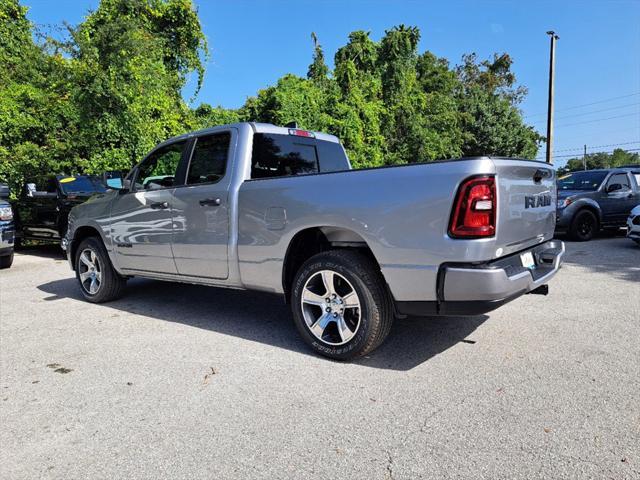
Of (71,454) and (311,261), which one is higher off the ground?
(311,261)

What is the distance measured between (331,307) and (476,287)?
116cm

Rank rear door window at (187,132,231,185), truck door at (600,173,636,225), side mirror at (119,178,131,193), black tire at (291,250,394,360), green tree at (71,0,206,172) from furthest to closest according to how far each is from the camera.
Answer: green tree at (71,0,206,172) < truck door at (600,173,636,225) < side mirror at (119,178,131,193) < rear door window at (187,132,231,185) < black tire at (291,250,394,360)

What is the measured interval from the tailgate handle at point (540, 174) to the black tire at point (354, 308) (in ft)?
4.79

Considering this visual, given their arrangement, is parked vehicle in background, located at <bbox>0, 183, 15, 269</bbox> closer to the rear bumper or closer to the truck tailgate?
the rear bumper

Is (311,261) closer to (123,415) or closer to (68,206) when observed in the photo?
(123,415)

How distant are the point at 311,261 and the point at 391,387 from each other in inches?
46.0

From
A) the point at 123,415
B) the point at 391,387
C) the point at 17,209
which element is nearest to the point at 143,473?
the point at 123,415

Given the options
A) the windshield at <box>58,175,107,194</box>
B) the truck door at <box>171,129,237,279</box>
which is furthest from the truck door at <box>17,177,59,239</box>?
the truck door at <box>171,129,237,279</box>

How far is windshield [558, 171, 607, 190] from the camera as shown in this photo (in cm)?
1116

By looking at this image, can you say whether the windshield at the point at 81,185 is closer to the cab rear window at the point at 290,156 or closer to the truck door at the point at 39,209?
the truck door at the point at 39,209

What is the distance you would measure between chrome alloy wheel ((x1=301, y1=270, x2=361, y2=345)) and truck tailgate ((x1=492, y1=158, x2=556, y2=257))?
3.79 ft

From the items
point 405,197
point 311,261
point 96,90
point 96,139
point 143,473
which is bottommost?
point 143,473

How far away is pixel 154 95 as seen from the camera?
13.0 m

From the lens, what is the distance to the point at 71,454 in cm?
254
